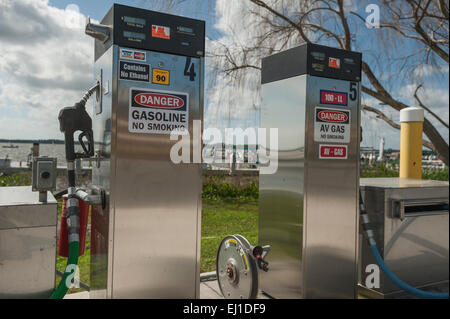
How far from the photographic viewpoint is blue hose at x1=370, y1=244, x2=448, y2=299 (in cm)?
313

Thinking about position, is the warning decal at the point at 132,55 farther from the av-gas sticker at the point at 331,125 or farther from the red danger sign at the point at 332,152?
the red danger sign at the point at 332,152

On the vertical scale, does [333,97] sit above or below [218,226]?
above

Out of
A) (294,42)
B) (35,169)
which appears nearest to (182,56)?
(35,169)

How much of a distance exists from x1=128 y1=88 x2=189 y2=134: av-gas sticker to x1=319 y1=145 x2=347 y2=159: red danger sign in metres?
1.18

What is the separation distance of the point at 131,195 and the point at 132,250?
37cm

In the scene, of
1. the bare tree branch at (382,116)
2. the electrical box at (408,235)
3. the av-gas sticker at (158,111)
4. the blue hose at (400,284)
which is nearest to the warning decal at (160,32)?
the av-gas sticker at (158,111)

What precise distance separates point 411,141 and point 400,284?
5.73 ft

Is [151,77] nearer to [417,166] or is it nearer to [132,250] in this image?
[132,250]

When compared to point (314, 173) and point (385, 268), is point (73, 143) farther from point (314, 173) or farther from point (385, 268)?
point (385, 268)

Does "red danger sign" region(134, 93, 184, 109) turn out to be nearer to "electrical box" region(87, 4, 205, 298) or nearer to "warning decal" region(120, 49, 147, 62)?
"electrical box" region(87, 4, 205, 298)

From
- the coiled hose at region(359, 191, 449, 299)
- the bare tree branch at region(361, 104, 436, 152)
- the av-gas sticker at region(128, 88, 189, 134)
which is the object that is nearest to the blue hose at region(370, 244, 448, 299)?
the coiled hose at region(359, 191, 449, 299)

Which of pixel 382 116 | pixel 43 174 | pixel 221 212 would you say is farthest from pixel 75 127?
pixel 382 116

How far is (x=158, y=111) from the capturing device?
249cm

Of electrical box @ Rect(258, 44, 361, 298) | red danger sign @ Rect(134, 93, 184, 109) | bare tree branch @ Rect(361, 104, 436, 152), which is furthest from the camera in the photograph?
bare tree branch @ Rect(361, 104, 436, 152)
